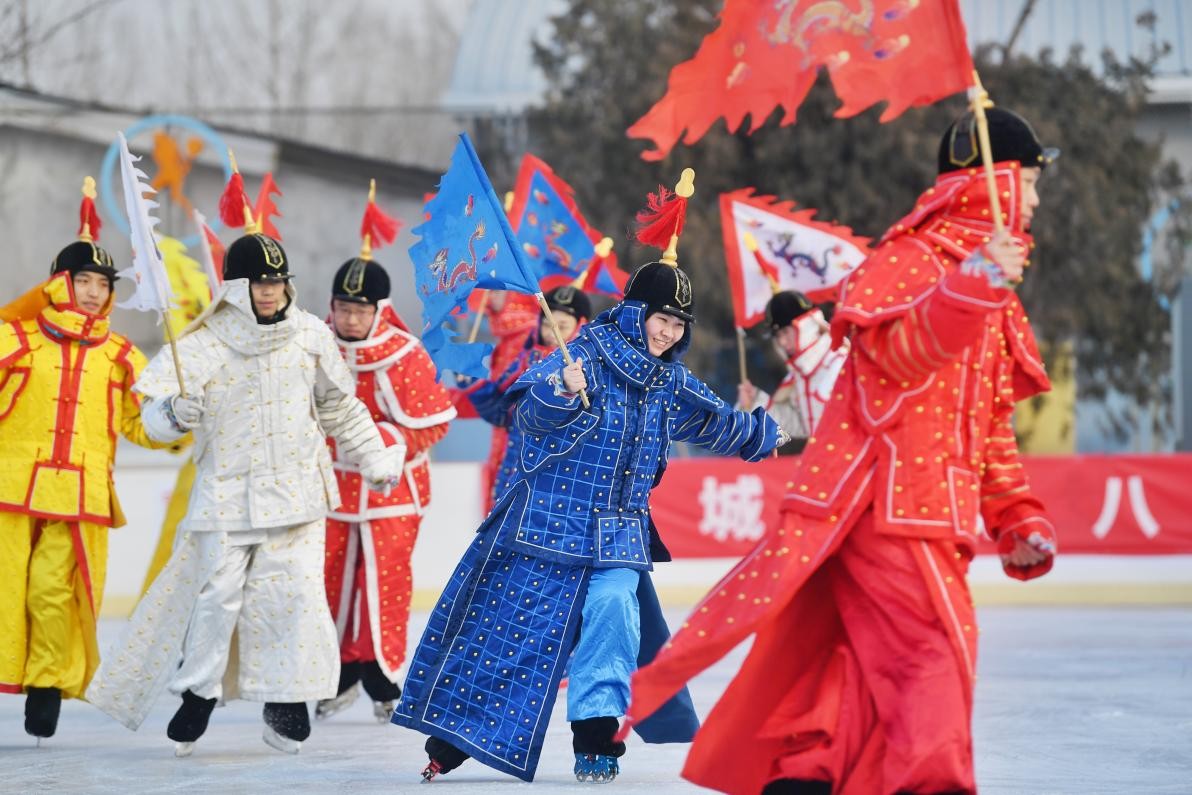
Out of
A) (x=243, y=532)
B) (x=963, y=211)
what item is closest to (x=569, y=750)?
(x=243, y=532)

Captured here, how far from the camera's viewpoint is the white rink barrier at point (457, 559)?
13.7 meters

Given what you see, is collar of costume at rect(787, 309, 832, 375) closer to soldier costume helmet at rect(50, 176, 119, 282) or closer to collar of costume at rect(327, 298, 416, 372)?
collar of costume at rect(327, 298, 416, 372)

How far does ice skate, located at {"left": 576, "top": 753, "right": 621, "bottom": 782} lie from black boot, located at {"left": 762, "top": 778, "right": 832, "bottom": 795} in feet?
4.94

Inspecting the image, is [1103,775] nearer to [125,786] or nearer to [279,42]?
[125,786]

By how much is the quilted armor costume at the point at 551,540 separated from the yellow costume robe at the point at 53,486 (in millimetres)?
1844

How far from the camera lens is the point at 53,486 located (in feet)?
24.8

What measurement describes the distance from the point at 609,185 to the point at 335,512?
1080 cm

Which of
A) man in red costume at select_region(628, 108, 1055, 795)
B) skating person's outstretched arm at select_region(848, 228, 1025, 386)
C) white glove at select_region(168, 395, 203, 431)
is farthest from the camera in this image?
white glove at select_region(168, 395, 203, 431)

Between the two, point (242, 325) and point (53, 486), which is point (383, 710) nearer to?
point (53, 486)

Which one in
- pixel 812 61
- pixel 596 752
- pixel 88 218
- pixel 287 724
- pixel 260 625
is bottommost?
pixel 287 724

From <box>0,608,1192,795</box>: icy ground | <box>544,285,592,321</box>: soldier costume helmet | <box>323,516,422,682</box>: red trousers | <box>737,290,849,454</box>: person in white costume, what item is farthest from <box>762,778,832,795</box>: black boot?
<box>737,290,849,454</box>: person in white costume

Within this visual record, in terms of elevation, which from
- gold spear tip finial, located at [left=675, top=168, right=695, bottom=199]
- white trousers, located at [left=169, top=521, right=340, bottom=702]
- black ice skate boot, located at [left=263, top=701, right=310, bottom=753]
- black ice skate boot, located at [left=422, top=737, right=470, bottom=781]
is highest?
gold spear tip finial, located at [left=675, top=168, right=695, bottom=199]

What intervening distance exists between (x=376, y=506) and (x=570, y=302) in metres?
1.27

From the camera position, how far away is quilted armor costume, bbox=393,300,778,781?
6.11 m
